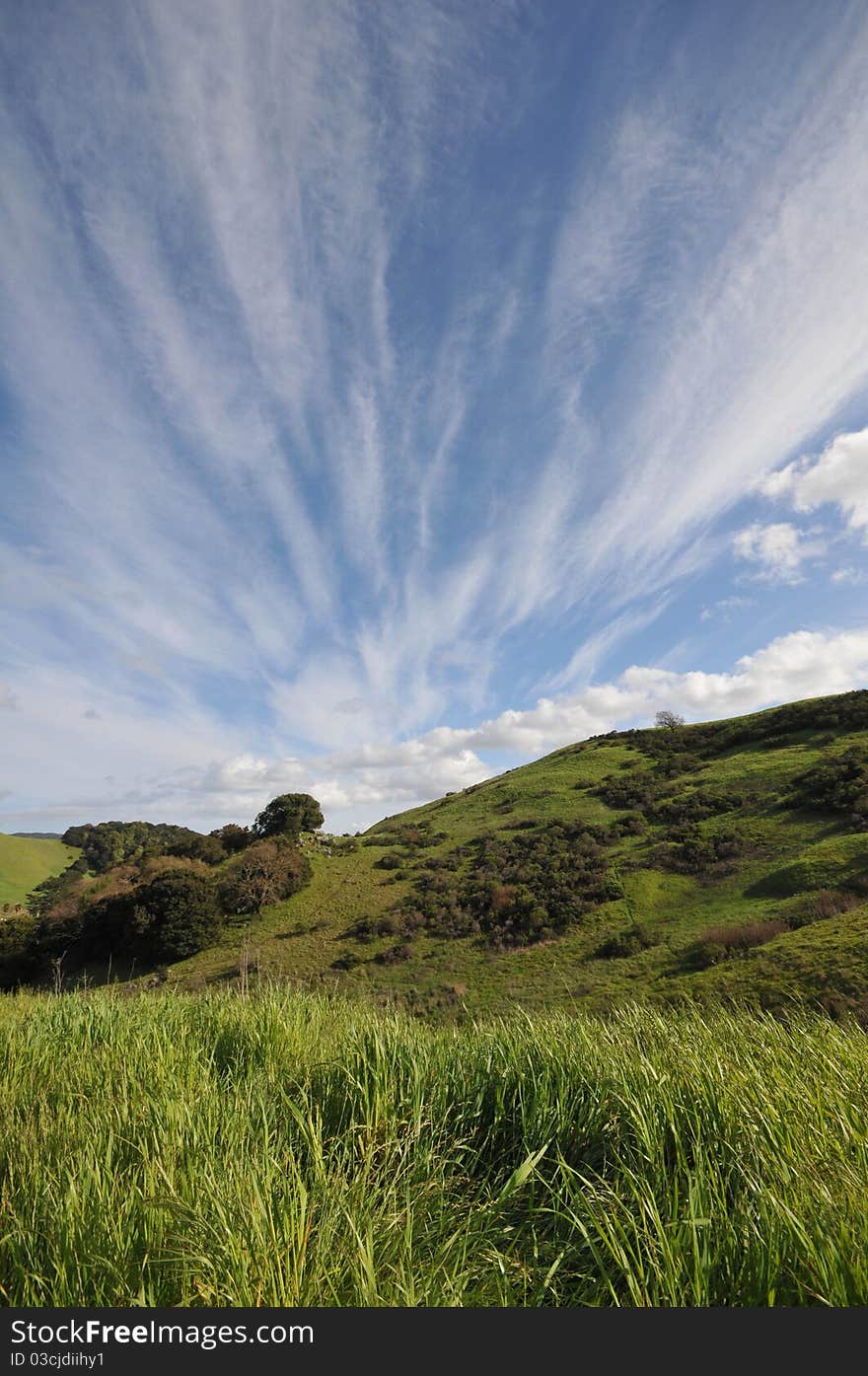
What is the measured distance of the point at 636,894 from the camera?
2983cm

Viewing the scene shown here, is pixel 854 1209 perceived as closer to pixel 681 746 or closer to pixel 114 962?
pixel 114 962

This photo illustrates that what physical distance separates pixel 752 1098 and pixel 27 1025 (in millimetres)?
7565

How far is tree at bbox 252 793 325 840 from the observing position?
4872 cm

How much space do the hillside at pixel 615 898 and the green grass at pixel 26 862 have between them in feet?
84.0

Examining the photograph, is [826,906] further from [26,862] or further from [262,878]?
[26,862]

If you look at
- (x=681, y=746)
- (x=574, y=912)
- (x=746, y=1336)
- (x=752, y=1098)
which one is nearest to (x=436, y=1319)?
(x=746, y=1336)

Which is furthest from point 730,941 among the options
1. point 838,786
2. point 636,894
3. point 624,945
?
point 838,786

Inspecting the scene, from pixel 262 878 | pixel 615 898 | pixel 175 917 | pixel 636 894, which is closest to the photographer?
pixel 636 894

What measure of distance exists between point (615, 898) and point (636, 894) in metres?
1.08

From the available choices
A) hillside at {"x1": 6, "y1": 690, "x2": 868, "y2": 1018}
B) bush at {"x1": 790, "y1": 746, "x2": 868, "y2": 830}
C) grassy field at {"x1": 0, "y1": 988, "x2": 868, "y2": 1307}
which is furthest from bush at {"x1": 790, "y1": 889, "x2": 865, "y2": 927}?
grassy field at {"x1": 0, "y1": 988, "x2": 868, "y2": 1307}

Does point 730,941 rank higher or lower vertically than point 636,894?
lower

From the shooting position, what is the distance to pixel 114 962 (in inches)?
1284

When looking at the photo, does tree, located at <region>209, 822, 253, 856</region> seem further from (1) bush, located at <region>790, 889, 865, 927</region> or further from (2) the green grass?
(1) bush, located at <region>790, 889, 865, 927</region>

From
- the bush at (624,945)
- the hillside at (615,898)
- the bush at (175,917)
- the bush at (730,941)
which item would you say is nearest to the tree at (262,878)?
the hillside at (615,898)
